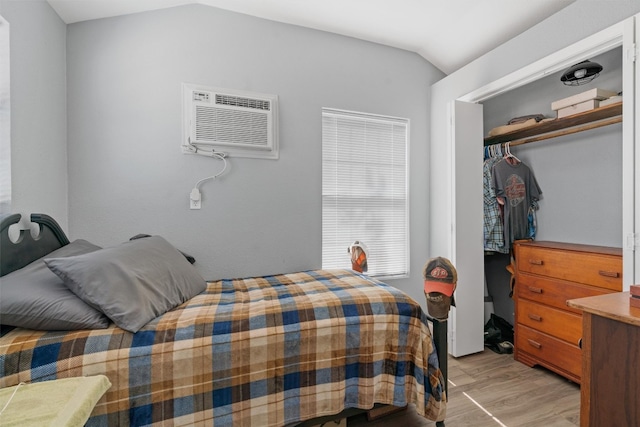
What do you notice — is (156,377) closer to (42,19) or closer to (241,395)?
(241,395)

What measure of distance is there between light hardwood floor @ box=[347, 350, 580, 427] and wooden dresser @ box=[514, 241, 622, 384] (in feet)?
0.48

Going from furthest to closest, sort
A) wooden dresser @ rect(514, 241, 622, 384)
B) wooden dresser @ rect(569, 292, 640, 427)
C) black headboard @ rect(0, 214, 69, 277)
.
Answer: wooden dresser @ rect(514, 241, 622, 384), black headboard @ rect(0, 214, 69, 277), wooden dresser @ rect(569, 292, 640, 427)

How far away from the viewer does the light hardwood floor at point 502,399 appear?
1644 mm

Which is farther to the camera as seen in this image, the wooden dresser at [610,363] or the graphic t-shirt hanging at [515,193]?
the graphic t-shirt hanging at [515,193]

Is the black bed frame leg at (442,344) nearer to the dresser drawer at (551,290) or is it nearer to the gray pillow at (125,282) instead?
Answer: the dresser drawer at (551,290)

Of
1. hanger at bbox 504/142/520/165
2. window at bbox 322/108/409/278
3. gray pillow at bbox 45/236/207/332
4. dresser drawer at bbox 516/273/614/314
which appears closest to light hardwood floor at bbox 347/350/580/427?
dresser drawer at bbox 516/273/614/314

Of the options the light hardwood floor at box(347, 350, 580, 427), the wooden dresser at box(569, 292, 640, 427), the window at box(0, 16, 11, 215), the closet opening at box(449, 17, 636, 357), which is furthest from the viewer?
the closet opening at box(449, 17, 636, 357)

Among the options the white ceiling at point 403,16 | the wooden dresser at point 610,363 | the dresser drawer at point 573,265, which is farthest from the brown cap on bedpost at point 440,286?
the white ceiling at point 403,16

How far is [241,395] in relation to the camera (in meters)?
1.20

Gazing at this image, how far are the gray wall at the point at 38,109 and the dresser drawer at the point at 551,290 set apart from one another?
10.9 feet

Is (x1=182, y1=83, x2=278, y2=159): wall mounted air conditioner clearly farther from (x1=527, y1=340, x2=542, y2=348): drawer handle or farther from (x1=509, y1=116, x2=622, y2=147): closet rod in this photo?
(x1=527, y1=340, x2=542, y2=348): drawer handle

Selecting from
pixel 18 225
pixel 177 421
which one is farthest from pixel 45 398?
pixel 18 225

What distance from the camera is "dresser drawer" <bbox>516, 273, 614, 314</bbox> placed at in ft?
6.35

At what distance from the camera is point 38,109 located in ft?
5.41
